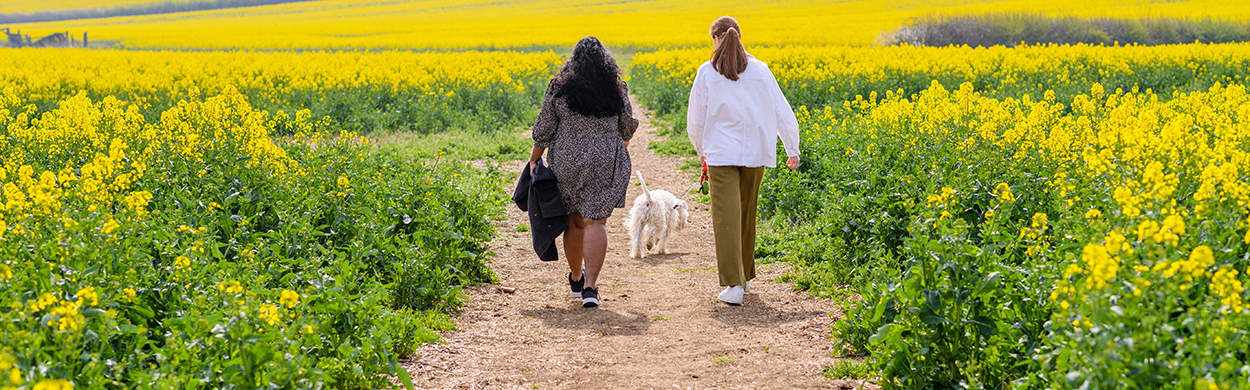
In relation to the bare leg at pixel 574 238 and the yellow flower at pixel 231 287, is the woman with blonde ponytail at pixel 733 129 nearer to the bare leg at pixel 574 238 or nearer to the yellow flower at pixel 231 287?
the bare leg at pixel 574 238

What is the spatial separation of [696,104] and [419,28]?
57.0 metres

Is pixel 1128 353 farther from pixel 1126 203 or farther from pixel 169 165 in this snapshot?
pixel 169 165

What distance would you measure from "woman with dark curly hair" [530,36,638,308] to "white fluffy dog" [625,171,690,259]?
5.08 ft

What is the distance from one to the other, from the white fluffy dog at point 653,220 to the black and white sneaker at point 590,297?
154cm

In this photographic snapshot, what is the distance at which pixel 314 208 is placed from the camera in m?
5.52

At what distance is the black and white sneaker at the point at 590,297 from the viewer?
5.76 m

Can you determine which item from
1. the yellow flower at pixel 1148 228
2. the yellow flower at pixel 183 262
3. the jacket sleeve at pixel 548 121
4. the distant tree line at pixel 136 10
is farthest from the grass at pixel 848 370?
the distant tree line at pixel 136 10

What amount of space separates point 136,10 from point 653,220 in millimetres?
99074

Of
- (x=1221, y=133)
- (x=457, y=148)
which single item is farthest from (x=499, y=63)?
(x=1221, y=133)

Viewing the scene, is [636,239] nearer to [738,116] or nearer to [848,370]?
[738,116]

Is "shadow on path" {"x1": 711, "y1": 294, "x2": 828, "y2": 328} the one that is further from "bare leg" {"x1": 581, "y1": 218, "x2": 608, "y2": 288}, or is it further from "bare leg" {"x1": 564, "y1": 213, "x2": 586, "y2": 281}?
"bare leg" {"x1": 564, "y1": 213, "x2": 586, "y2": 281}

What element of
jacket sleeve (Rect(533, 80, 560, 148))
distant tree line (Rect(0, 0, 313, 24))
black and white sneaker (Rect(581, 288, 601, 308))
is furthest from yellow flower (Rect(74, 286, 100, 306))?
distant tree line (Rect(0, 0, 313, 24))

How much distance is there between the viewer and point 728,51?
5422 millimetres

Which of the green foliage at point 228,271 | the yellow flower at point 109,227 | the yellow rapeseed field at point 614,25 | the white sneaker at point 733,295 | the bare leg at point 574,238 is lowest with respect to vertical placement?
the yellow rapeseed field at point 614,25
